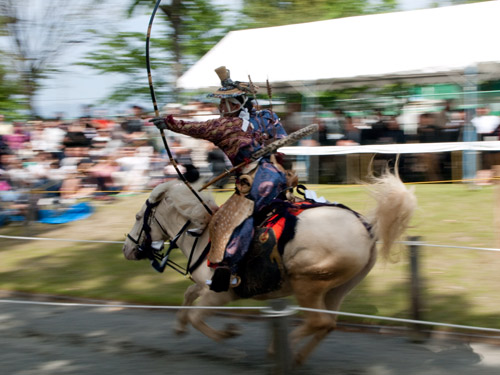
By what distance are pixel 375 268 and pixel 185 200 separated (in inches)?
123

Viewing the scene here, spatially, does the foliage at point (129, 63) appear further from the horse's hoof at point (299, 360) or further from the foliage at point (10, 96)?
the horse's hoof at point (299, 360)

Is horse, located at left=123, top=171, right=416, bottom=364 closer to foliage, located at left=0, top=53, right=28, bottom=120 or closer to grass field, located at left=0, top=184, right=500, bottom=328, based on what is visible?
grass field, located at left=0, top=184, right=500, bottom=328

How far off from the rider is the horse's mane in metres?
0.26

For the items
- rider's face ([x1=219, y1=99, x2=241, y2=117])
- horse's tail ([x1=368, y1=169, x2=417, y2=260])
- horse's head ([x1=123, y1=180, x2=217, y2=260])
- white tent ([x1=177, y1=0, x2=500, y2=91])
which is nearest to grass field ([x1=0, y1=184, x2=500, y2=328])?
horse's tail ([x1=368, y1=169, x2=417, y2=260])

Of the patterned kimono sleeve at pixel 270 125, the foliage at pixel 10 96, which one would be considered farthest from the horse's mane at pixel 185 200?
the foliage at pixel 10 96

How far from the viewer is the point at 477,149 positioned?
11625 mm

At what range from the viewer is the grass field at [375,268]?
6.34 meters

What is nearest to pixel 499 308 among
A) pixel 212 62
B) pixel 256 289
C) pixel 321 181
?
pixel 256 289

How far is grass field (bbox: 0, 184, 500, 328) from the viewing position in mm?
6336

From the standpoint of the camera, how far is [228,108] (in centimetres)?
509

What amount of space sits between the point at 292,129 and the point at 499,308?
312 inches

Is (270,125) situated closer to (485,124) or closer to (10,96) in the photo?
(485,124)

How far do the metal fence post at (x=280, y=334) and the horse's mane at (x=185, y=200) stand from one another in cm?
158

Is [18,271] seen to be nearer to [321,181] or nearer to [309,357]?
[309,357]
